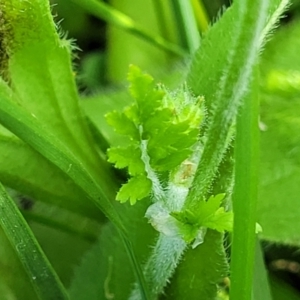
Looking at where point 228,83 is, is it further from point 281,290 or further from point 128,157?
point 281,290

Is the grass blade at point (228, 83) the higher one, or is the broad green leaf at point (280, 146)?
the grass blade at point (228, 83)

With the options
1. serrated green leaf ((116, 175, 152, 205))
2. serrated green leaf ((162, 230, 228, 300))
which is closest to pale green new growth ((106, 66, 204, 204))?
serrated green leaf ((116, 175, 152, 205))


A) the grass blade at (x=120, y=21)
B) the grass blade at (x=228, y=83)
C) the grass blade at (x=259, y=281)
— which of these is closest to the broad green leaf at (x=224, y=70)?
the grass blade at (x=228, y=83)

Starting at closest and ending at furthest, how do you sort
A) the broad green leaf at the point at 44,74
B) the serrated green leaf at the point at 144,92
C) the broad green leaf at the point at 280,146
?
the serrated green leaf at the point at 144,92 < the broad green leaf at the point at 44,74 < the broad green leaf at the point at 280,146

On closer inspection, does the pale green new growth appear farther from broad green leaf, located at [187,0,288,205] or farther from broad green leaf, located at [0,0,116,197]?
broad green leaf, located at [0,0,116,197]

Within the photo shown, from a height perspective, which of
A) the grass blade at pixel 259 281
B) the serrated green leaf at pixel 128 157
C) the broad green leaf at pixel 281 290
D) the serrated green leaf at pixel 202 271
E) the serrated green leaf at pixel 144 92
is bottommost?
the broad green leaf at pixel 281 290

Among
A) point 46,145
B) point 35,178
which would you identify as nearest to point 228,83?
point 46,145

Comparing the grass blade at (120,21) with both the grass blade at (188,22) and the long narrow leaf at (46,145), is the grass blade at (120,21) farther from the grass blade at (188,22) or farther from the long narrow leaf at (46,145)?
the long narrow leaf at (46,145)
